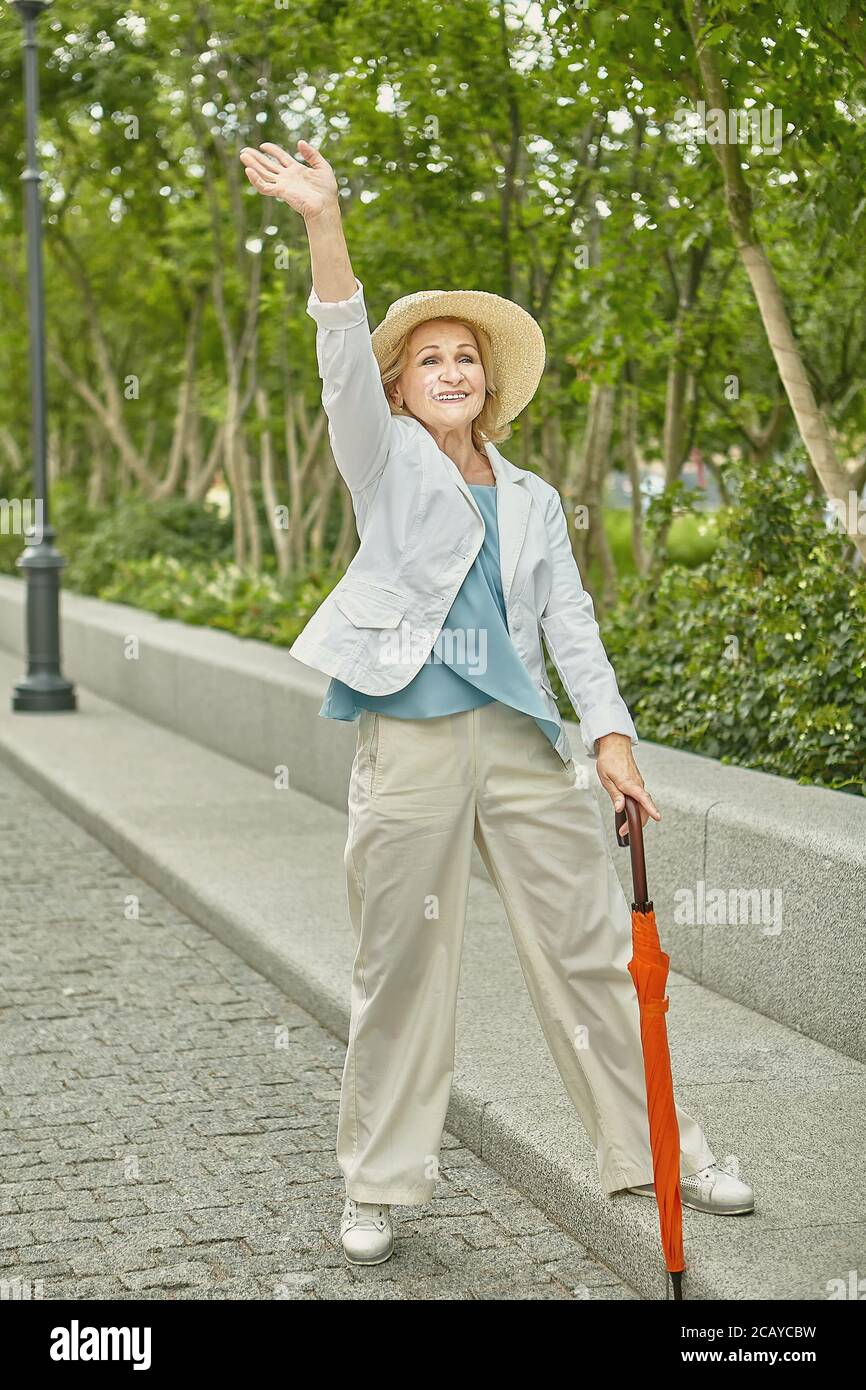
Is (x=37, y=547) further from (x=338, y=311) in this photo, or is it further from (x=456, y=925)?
(x=338, y=311)

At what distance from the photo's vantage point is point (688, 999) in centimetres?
536

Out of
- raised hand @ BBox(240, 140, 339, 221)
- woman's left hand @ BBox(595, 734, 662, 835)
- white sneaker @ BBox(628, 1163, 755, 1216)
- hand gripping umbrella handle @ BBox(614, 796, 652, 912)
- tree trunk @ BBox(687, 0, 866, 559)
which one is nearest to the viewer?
raised hand @ BBox(240, 140, 339, 221)

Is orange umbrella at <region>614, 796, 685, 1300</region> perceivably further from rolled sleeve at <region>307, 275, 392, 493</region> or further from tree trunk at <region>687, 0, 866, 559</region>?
tree trunk at <region>687, 0, 866, 559</region>

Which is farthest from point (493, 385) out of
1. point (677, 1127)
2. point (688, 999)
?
point (688, 999)

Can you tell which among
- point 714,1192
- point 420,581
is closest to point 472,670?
point 420,581

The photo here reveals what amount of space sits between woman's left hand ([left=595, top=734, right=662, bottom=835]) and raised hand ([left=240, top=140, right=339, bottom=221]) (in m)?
1.19

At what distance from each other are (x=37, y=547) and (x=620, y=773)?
1026 cm

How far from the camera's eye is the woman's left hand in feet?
11.7

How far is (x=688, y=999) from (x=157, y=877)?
2946 mm

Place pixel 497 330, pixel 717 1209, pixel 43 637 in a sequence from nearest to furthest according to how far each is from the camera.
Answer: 1. pixel 717 1209
2. pixel 497 330
3. pixel 43 637

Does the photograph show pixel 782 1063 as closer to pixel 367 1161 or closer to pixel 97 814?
pixel 367 1161

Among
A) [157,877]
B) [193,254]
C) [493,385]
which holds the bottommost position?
[157,877]

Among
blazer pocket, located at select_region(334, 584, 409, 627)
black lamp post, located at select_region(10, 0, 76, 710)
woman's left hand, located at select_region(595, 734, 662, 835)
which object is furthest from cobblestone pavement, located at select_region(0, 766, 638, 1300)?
black lamp post, located at select_region(10, 0, 76, 710)

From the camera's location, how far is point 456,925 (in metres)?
3.67
